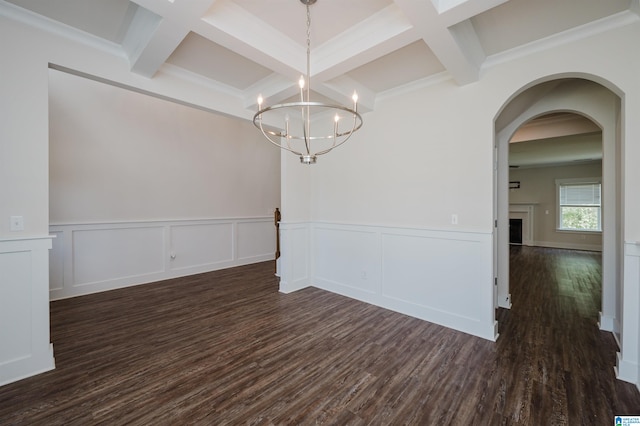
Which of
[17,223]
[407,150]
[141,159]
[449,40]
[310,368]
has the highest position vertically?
[449,40]

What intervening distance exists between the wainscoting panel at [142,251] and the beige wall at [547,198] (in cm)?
905

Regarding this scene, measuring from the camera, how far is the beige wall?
8195 mm

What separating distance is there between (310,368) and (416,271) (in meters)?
1.69

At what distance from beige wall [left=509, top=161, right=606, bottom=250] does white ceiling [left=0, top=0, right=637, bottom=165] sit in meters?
8.55

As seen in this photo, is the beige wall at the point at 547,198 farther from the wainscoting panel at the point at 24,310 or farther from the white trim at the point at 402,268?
the wainscoting panel at the point at 24,310

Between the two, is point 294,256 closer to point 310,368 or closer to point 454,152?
point 310,368

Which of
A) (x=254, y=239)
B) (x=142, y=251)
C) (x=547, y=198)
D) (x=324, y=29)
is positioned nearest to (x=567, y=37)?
(x=324, y=29)

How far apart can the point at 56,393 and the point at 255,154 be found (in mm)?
4904

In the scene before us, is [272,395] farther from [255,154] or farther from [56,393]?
[255,154]

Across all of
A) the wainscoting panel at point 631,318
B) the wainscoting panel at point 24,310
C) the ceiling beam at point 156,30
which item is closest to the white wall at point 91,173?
the wainscoting panel at point 24,310

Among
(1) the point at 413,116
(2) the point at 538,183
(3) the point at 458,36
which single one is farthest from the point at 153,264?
(2) the point at 538,183

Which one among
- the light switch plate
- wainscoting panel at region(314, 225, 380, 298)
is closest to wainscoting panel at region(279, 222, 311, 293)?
wainscoting panel at region(314, 225, 380, 298)

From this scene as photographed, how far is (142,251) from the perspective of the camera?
4.47 m

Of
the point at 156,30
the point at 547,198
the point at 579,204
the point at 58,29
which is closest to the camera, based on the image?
the point at 156,30
